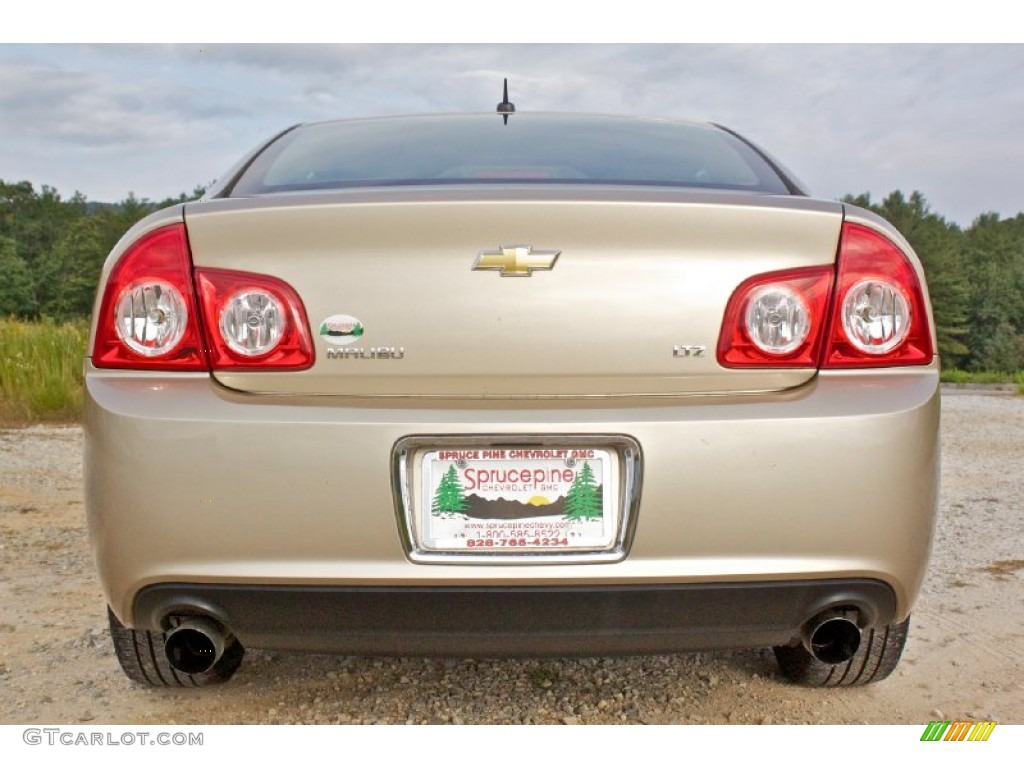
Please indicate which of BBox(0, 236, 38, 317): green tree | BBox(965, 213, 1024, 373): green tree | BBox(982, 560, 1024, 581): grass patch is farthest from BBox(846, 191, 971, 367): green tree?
BBox(982, 560, 1024, 581): grass patch

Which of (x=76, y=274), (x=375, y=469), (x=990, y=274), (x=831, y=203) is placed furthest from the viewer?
(x=990, y=274)

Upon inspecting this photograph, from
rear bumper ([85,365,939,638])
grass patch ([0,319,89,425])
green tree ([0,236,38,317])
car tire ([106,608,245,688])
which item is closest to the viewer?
rear bumper ([85,365,939,638])

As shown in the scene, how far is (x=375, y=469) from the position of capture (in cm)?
176

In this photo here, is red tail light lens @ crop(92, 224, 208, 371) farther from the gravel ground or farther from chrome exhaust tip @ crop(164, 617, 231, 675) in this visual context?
the gravel ground

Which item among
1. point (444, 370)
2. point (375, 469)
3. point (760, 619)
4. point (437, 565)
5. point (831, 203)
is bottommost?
point (760, 619)

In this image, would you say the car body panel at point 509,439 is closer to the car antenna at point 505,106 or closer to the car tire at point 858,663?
the car tire at point 858,663

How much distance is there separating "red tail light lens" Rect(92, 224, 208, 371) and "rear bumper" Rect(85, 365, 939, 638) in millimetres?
103

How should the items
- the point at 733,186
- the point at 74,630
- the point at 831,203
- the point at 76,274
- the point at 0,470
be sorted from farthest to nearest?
the point at 76,274 → the point at 0,470 → the point at 74,630 → the point at 733,186 → the point at 831,203

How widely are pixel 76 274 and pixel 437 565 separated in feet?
260

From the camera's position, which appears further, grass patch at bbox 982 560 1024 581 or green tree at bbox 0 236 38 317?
green tree at bbox 0 236 38 317

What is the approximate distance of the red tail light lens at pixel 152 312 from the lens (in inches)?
74.3

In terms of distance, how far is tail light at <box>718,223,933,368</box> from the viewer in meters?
1.87
